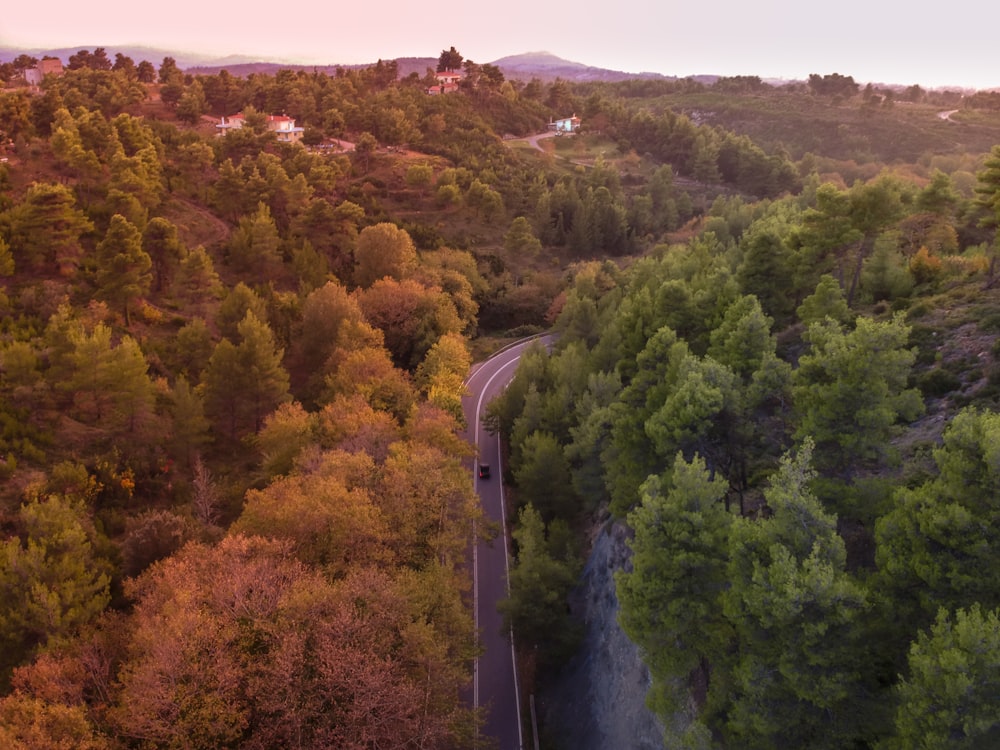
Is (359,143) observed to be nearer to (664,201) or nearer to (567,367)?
(664,201)

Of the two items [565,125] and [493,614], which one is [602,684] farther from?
[565,125]

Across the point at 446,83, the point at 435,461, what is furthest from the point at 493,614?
the point at 446,83

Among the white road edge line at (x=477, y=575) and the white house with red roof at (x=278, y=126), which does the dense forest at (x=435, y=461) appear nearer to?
the white road edge line at (x=477, y=575)

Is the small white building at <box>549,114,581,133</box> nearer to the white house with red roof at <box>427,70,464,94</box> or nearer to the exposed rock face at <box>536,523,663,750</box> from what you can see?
the white house with red roof at <box>427,70,464,94</box>

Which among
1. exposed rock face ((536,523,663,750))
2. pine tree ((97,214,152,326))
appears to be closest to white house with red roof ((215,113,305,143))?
pine tree ((97,214,152,326))

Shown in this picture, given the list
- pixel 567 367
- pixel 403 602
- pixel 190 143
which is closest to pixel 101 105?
pixel 190 143
